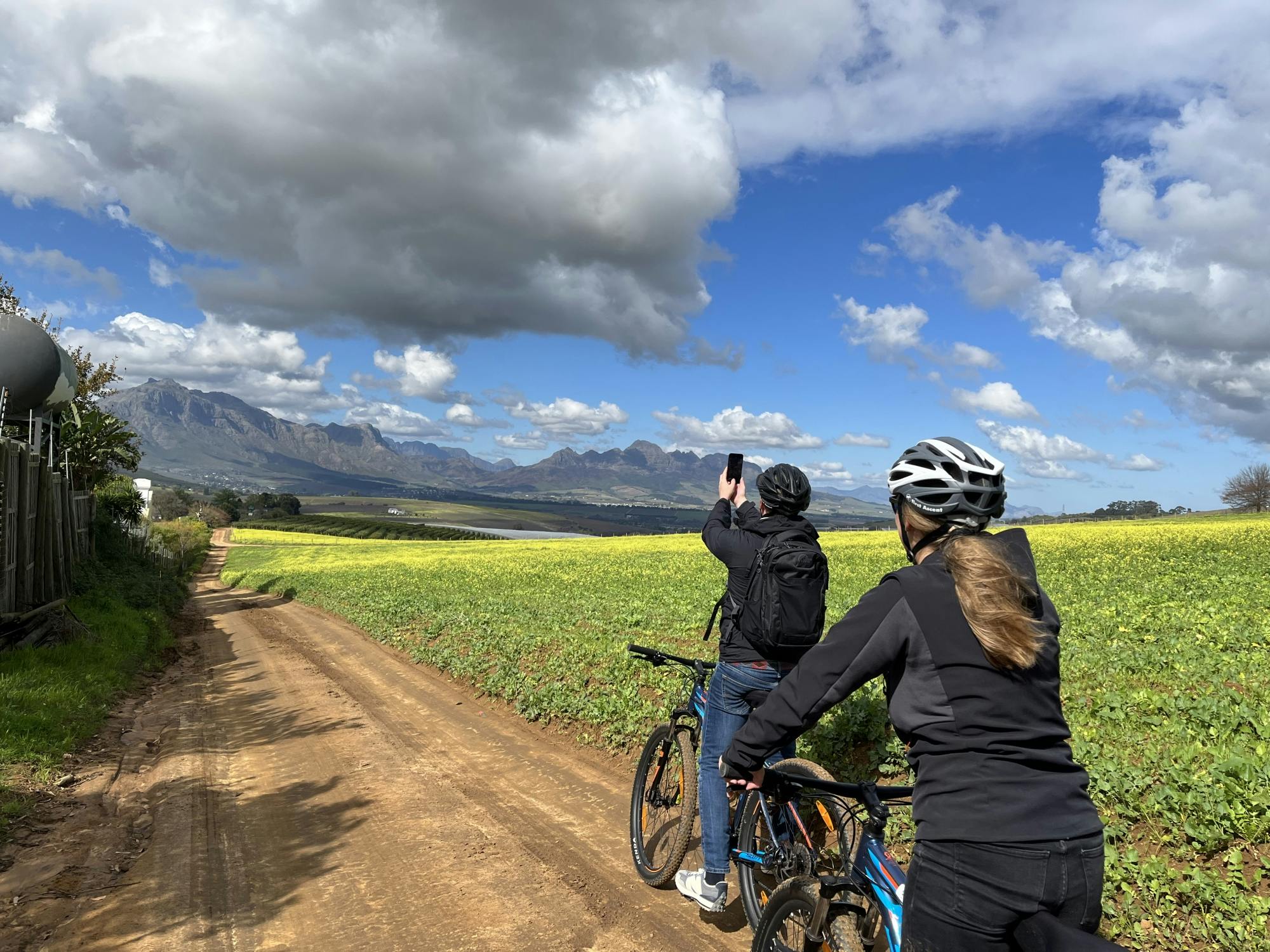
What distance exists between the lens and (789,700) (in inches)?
111

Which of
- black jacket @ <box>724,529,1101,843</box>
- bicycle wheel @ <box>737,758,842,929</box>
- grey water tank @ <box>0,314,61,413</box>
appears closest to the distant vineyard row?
grey water tank @ <box>0,314,61,413</box>

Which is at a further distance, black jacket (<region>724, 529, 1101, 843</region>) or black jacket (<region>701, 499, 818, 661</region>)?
black jacket (<region>701, 499, 818, 661</region>)

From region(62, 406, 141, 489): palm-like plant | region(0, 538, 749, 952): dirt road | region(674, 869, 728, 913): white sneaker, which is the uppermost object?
region(62, 406, 141, 489): palm-like plant

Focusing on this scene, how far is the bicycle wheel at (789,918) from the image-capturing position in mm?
3234

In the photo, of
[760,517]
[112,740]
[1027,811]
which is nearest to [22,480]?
[112,740]

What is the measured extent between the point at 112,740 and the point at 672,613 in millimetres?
8930

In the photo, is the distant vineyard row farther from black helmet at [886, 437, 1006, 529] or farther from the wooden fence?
black helmet at [886, 437, 1006, 529]

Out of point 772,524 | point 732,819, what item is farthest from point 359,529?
point 772,524

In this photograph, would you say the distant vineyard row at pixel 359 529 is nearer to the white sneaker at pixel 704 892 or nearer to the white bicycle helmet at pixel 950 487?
the white sneaker at pixel 704 892

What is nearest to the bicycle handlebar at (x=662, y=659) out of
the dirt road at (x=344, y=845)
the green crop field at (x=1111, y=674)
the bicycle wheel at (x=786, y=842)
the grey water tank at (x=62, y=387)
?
the bicycle wheel at (x=786, y=842)

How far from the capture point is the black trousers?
2137mm

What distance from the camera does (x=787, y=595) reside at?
422 centimetres

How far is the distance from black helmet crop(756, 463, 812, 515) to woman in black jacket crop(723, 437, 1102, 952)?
1.98m

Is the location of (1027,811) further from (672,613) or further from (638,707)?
(672,613)
